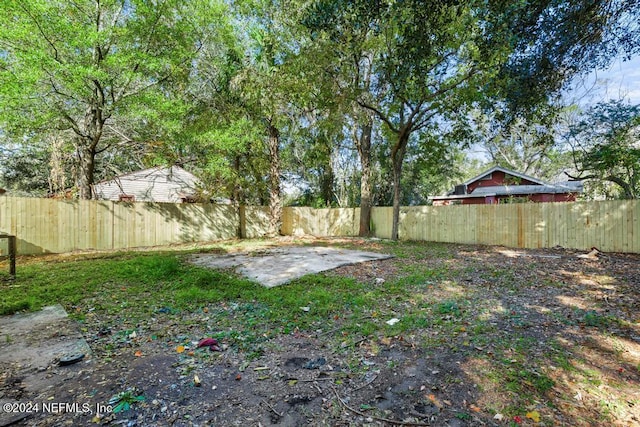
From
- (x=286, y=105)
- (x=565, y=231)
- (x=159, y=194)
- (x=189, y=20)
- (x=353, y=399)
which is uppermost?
(x=189, y=20)

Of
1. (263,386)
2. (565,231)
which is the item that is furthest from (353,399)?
(565,231)

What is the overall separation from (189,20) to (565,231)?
12.7 meters

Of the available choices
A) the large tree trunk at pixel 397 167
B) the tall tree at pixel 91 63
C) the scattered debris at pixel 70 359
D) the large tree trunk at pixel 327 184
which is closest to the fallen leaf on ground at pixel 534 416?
the scattered debris at pixel 70 359

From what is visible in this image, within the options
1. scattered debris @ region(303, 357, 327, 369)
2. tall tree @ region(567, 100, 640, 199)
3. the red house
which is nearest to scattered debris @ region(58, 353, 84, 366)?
scattered debris @ region(303, 357, 327, 369)

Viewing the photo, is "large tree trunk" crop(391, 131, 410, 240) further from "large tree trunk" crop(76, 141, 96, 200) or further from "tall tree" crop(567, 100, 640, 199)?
"large tree trunk" crop(76, 141, 96, 200)

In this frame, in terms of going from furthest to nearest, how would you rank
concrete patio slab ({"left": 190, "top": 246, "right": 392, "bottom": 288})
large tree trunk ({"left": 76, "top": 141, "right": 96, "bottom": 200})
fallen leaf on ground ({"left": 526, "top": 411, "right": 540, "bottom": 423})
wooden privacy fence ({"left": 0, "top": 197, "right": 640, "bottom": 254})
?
large tree trunk ({"left": 76, "top": 141, "right": 96, "bottom": 200})
wooden privacy fence ({"left": 0, "top": 197, "right": 640, "bottom": 254})
concrete patio slab ({"left": 190, "top": 246, "right": 392, "bottom": 288})
fallen leaf on ground ({"left": 526, "top": 411, "right": 540, "bottom": 423})

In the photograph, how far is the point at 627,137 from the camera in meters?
10.0

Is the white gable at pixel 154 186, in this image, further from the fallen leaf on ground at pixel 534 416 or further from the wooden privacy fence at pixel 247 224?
the fallen leaf on ground at pixel 534 416

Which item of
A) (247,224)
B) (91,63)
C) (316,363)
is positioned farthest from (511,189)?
(91,63)

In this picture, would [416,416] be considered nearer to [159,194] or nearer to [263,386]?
[263,386]

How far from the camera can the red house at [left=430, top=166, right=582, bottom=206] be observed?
15.1 m

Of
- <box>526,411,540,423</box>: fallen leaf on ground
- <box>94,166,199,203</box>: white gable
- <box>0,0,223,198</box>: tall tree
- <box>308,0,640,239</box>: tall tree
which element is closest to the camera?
<box>526,411,540,423</box>: fallen leaf on ground

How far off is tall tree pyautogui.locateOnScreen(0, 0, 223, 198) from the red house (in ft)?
47.0

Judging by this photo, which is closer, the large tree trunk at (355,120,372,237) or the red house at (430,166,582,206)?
the large tree trunk at (355,120,372,237)
